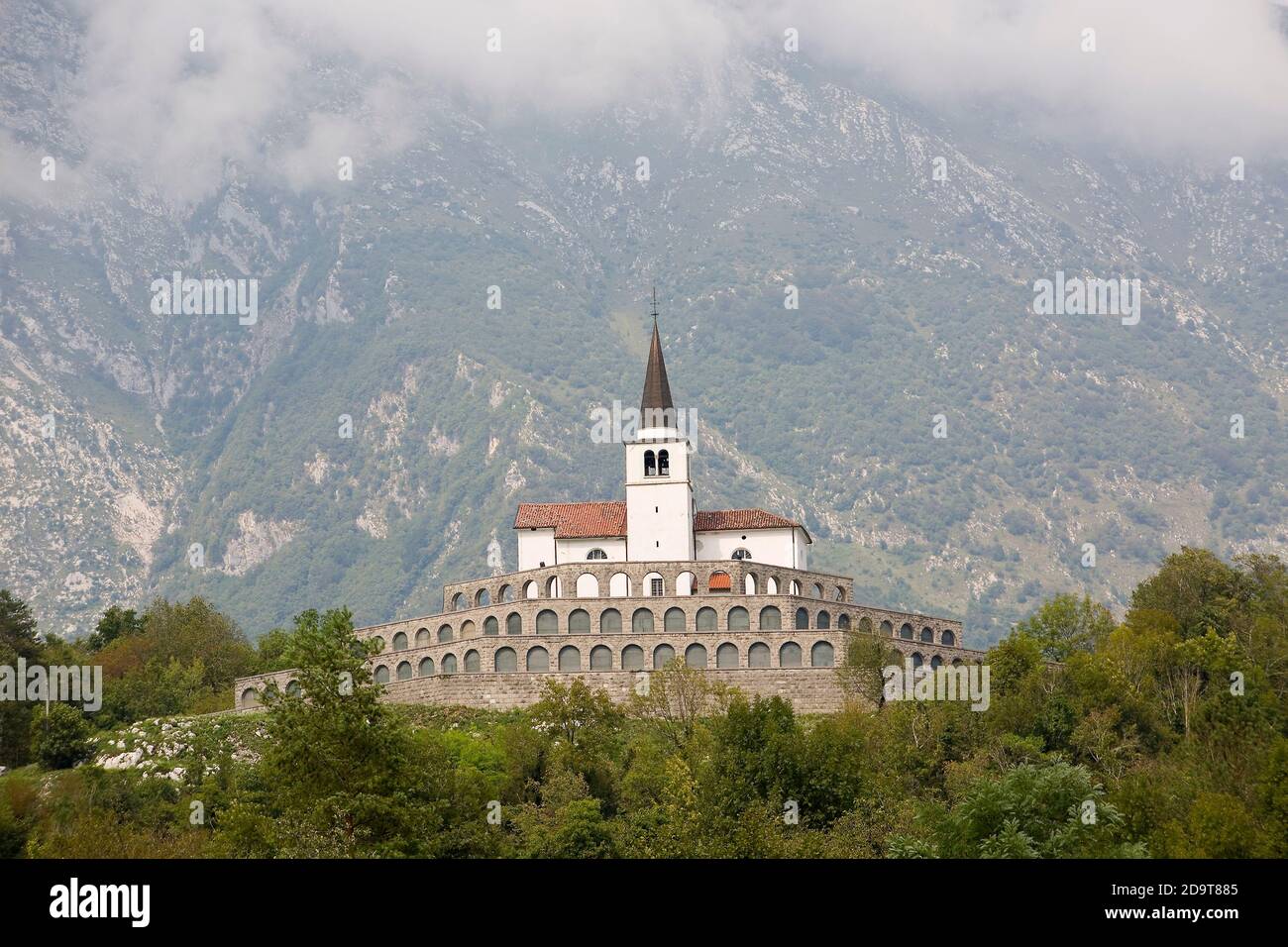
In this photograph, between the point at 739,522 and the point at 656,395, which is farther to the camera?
the point at 656,395

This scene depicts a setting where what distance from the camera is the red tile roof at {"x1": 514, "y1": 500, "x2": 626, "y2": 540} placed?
106688 mm

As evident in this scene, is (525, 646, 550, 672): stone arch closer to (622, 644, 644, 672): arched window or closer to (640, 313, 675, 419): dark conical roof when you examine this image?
(622, 644, 644, 672): arched window

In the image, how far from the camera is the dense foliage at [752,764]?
56.8 metres

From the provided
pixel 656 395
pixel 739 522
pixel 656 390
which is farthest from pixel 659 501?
pixel 656 390

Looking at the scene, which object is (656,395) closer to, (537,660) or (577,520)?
(577,520)

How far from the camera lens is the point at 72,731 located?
290 ft

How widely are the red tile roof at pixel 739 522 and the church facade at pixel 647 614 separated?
0.27 feet

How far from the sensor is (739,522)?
358ft

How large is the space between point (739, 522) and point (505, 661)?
17.3 metres

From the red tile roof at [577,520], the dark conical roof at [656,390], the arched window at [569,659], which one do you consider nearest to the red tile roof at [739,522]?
the red tile roof at [577,520]
